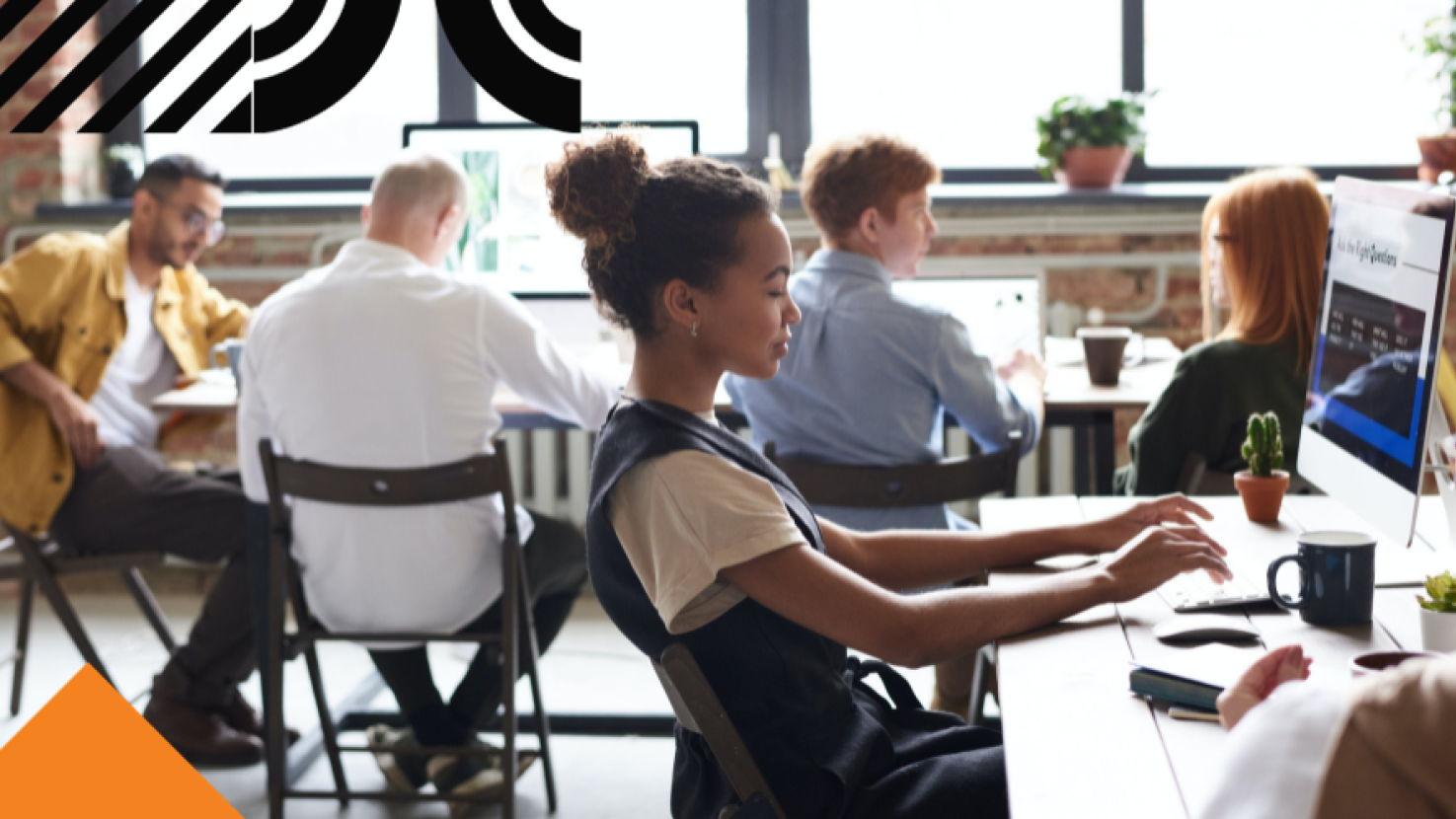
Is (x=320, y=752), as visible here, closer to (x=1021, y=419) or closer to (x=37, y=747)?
(x=37, y=747)

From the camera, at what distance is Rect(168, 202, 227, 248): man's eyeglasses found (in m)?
2.98

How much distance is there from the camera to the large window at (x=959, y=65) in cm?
363

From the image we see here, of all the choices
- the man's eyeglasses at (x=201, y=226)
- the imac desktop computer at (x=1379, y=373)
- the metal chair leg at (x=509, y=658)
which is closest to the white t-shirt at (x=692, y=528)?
the imac desktop computer at (x=1379, y=373)

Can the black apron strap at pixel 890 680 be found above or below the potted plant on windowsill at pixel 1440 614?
below

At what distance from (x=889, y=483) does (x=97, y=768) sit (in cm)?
131

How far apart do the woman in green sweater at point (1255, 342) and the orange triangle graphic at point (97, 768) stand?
5.52 ft

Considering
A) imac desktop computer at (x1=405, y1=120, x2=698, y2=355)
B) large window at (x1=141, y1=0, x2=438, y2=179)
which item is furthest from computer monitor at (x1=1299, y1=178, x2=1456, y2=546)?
large window at (x1=141, y1=0, x2=438, y2=179)

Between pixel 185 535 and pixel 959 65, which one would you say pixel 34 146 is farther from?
pixel 959 65

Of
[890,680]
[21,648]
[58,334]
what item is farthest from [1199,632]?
[21,648]

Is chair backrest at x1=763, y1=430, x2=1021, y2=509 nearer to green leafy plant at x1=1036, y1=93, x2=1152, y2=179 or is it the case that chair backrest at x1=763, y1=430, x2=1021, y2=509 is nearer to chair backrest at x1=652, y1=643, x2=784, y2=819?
chair backrest at x1=652, y1=643, x2=784, y2=819

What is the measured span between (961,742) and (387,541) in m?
1.25

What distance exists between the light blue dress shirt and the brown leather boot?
1.27 metres

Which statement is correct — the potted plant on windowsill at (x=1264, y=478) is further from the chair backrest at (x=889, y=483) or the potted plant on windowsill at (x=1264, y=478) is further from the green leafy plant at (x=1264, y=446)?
the chair backrest at (x=889, y=483)

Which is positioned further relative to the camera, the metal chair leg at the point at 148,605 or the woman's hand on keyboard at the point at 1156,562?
the metal chair leg at the point at 148,605
